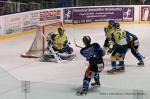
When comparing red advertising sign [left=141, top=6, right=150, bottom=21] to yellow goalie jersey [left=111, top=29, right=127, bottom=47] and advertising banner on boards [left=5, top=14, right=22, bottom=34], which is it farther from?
yellow goalie jersey [left=111, top=29, right=127, bottom=47]

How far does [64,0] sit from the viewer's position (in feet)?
72.9

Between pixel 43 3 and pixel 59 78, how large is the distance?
10604mm

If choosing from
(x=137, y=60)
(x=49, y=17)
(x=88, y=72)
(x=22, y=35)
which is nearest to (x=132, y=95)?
(x=88, y=72)

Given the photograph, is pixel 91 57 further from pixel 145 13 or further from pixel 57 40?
pixel 145 13

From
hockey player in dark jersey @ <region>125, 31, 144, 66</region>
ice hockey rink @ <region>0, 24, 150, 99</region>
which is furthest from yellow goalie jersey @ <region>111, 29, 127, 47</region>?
ice hockey rink @ <region>0, 24, 150, 99</region>

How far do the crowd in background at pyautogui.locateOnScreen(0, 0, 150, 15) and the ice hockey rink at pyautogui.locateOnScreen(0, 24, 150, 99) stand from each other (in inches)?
72.1

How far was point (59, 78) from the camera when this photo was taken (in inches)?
407

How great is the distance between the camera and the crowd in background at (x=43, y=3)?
58.5 feet

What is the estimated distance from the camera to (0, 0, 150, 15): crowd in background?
17.8m

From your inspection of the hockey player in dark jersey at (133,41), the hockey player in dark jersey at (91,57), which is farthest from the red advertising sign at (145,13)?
the hockey player in dark jersey at (91,57)

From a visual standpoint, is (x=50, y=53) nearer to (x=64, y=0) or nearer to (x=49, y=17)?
(x=49, y=17)

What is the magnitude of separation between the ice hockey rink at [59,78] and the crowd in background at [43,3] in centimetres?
183

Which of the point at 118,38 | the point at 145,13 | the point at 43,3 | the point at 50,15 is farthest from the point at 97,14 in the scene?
the point at 118,38

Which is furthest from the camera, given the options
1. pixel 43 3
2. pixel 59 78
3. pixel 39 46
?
pixel 43 3
